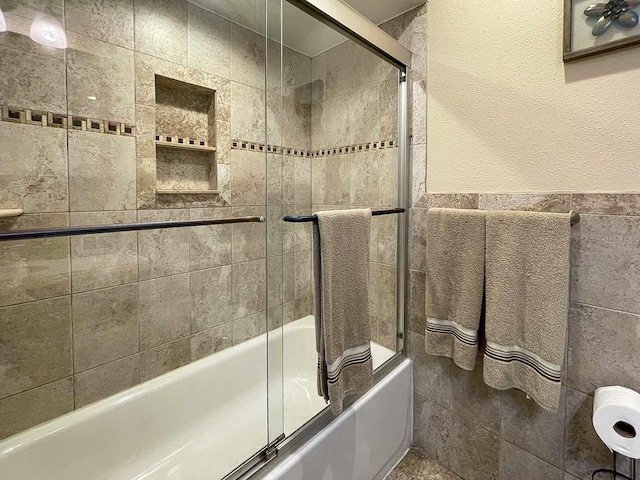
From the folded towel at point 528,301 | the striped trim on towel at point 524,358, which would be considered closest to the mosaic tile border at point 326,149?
the folded towel at point 528,301

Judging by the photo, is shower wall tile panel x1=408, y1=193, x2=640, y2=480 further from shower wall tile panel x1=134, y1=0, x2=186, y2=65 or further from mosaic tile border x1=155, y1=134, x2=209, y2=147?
shower wall tile panel x1=134, y1=0, x2=186, y2=65

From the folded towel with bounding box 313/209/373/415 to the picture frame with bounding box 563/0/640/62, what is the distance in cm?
87

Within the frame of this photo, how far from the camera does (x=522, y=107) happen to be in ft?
3.99

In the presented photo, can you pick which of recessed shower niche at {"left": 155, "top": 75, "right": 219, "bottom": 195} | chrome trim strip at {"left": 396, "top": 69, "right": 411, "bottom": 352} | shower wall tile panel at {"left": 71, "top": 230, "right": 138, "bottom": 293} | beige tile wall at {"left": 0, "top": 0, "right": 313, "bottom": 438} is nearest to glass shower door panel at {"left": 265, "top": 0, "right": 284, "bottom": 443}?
beige tile wall at {"left": 0, "top": 0, "right": 313, "bottom": 438}

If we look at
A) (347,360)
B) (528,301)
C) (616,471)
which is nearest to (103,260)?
(347,360)

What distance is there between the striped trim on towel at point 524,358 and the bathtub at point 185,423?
533 millimetres

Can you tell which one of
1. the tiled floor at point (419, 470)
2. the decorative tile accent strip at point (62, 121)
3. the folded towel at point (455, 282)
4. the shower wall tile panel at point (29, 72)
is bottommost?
the tiled floor at point (419, 470)

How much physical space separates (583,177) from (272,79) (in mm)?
1187

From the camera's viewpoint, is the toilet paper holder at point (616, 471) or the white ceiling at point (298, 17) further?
the white ceiling at point (298, 17)

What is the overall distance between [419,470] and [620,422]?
895 millimetres

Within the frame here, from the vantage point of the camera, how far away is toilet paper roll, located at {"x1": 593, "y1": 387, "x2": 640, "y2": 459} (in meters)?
0.92

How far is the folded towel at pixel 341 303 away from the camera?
1.07m

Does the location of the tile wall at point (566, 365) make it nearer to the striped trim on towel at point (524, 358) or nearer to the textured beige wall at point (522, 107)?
the textured beige wall at point (522, 107)

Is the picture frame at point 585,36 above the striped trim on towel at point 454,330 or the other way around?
above
